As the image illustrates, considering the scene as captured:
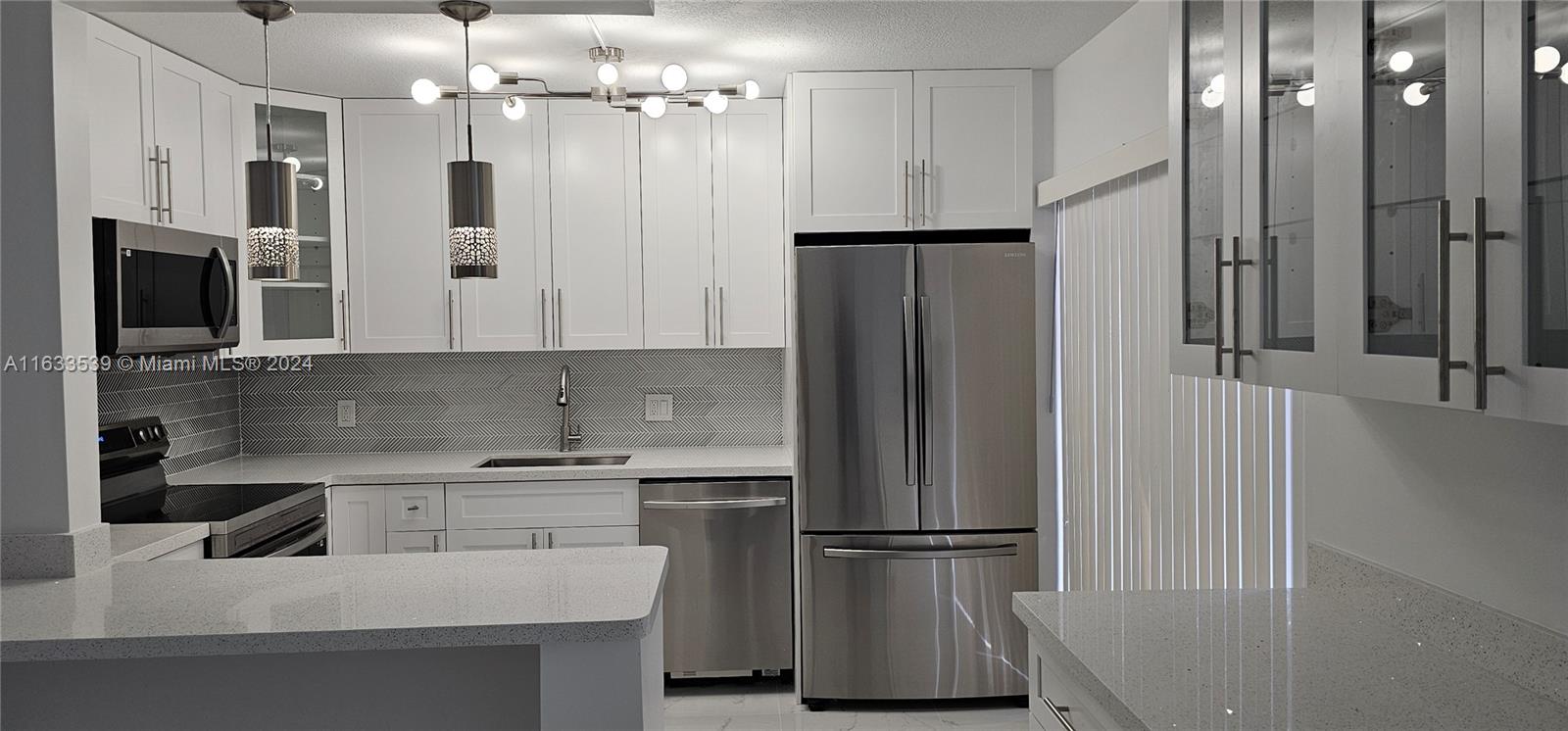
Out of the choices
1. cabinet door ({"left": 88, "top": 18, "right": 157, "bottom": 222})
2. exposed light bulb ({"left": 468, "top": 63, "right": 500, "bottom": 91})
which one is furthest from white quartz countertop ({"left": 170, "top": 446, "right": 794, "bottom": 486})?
exposed light bulb ({"left": 468, "top": 63, "right": 500, "bottom": 91})

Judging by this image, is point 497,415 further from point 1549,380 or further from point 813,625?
point 1549,380

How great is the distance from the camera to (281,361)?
456cm

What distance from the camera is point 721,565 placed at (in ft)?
13.0

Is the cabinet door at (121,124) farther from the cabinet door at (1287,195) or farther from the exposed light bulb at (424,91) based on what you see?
the cabinet door at (1287,195)

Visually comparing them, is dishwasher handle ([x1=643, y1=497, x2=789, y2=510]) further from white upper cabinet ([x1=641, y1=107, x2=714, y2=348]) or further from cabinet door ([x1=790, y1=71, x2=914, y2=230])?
cabinet door ([x1=790, y1=71, x2=914, y2=230])

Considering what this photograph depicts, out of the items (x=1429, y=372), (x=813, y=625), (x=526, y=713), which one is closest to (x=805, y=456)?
(x=813, y=625)

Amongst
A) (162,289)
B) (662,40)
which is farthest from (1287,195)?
(162,289)

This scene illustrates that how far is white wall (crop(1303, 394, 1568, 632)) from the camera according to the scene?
5.02ft

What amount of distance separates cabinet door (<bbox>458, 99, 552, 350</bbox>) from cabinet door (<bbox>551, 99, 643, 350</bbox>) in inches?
1.8

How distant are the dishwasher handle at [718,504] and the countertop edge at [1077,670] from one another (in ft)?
6.05

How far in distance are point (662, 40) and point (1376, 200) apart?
2467mm

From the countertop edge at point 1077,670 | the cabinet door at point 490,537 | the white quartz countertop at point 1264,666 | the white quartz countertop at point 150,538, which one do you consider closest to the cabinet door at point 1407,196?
the white quartz countertop at point 1264,666

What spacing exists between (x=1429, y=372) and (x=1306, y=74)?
0.57 metres

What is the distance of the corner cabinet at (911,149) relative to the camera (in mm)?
3859
